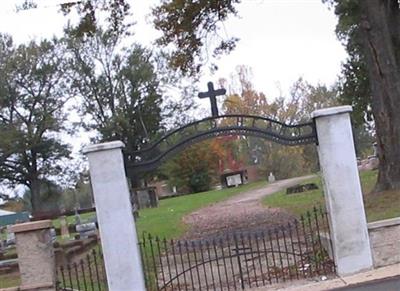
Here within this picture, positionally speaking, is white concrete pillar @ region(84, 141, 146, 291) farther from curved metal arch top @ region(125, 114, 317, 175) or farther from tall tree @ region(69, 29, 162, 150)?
tall tree @ region(69, 29, 162, 150)

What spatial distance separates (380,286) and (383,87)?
8679 millimetres

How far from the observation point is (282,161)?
203 ft

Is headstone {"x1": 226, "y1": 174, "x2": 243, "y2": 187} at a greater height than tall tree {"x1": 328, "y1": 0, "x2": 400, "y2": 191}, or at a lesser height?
lesser

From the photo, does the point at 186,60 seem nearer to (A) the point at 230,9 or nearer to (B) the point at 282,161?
(A) the point at 230,9

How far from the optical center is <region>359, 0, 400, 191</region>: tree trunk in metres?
16.0

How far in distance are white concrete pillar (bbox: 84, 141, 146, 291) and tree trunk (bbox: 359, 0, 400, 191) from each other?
29.5ft

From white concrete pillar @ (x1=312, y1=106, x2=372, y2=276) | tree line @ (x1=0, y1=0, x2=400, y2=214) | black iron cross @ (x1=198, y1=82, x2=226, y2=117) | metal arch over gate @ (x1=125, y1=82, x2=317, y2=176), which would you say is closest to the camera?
white concrete pillar @ (x1=312, y1=106, x2=372, y2=276)

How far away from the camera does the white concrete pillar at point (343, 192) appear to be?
9.48 m

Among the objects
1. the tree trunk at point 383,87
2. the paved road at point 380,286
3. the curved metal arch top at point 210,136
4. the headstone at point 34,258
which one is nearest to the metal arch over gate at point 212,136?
the curved metal arch top at point 210,136

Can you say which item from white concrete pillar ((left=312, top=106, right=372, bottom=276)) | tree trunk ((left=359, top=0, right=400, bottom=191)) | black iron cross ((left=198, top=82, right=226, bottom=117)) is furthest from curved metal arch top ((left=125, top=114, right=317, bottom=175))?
tree trunk ((left=359, top=0, right=400, bottom=191))

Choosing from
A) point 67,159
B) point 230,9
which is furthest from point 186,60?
point 67,159

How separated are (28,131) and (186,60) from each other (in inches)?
1766

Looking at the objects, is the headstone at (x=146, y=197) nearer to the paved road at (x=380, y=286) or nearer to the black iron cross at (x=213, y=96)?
the black iron cross at (x=213, y=96)

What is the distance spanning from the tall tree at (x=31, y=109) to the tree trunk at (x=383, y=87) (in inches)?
1905
